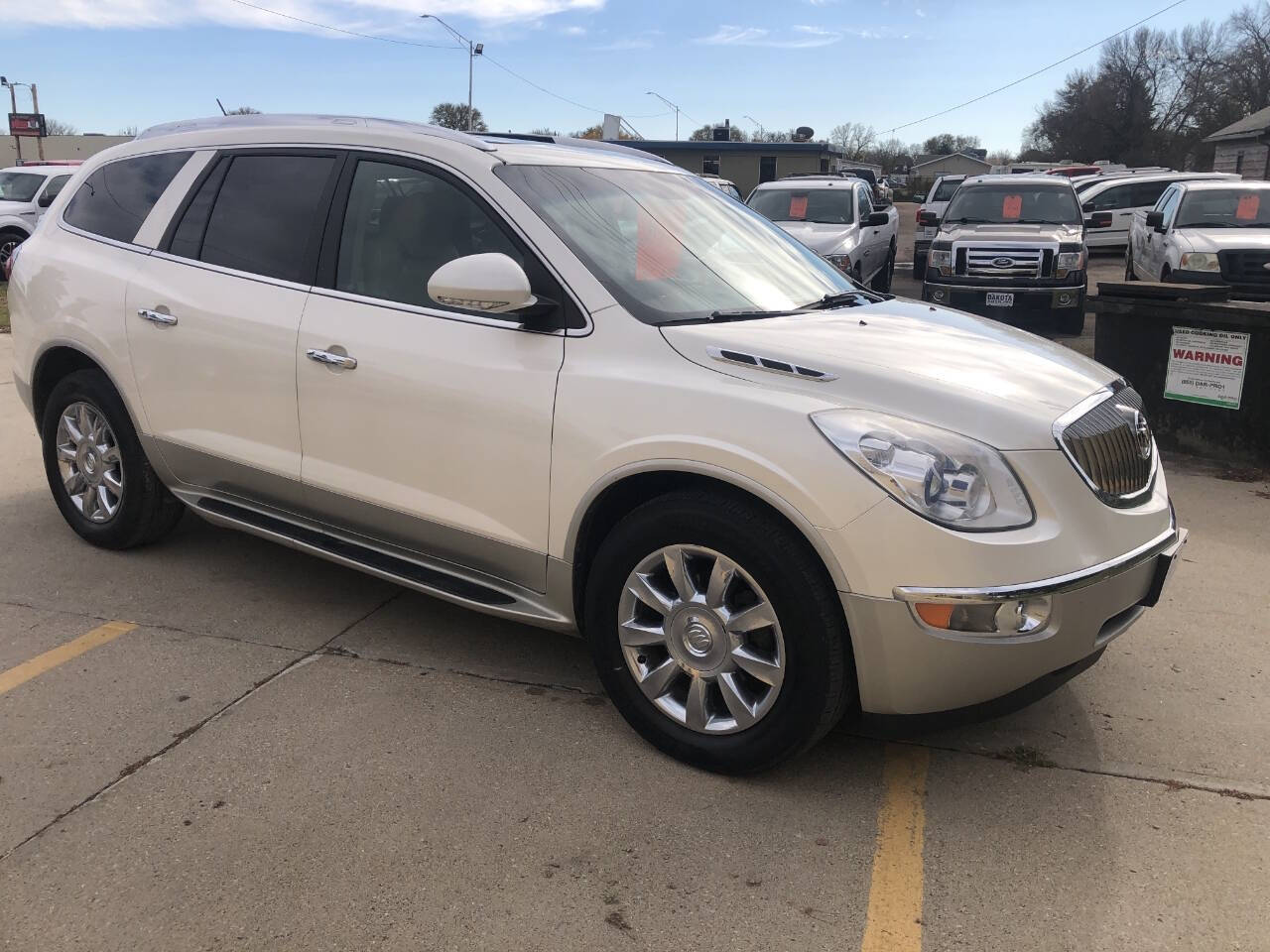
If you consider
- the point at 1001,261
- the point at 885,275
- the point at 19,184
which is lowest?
the point at 885,275

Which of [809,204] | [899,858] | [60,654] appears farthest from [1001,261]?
[60,654]

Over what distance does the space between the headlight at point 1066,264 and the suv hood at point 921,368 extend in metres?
9.19

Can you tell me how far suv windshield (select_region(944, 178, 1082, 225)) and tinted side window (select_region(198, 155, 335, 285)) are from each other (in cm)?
1092

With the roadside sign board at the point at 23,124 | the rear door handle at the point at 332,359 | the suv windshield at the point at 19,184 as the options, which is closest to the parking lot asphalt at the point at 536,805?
the rear door handle at the point at 332,359

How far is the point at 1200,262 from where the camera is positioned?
11.7 meters

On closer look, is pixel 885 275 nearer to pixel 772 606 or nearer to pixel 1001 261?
pixel 1001 261

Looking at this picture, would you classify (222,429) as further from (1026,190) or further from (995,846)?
(1026,190)

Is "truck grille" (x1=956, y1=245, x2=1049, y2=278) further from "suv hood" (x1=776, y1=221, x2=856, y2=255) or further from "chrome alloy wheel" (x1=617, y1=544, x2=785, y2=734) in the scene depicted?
"chrome alloy wheel" (x1=617, y1=544, x2=785, y2=734)

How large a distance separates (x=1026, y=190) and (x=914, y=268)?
6600 mm

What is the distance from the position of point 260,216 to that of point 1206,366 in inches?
221

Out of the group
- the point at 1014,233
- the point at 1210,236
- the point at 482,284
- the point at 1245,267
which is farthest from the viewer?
the point at 1014,233

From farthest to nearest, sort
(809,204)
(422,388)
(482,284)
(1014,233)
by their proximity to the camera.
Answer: (809,204), (1014,233), (422,388), (482,284)

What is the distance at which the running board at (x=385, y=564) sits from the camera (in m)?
3.43

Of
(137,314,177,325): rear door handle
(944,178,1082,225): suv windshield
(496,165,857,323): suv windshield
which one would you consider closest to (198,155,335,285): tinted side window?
(137,314,177,325): rear door handle
